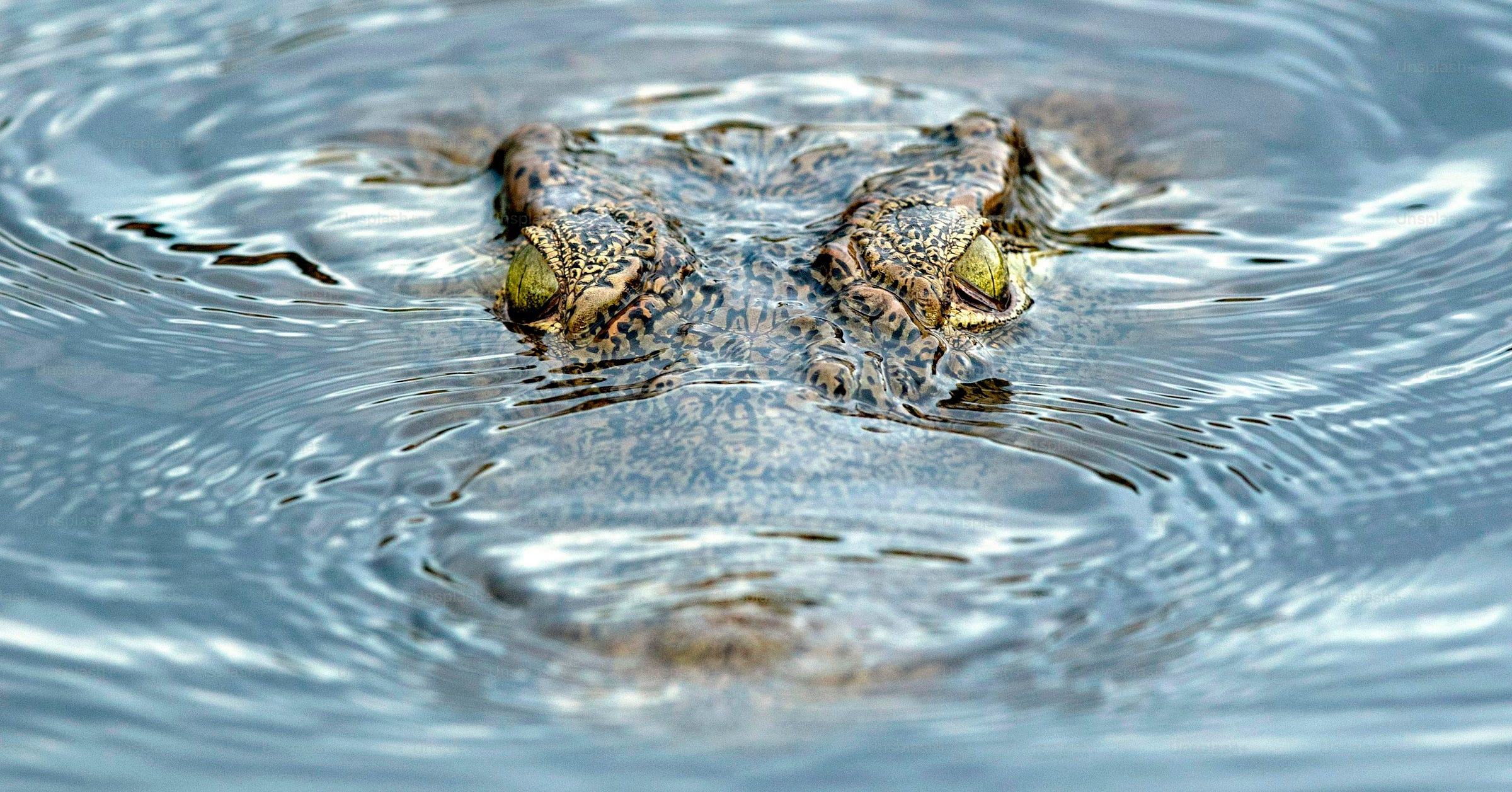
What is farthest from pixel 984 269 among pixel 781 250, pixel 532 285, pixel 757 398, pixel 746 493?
pixel 746 493

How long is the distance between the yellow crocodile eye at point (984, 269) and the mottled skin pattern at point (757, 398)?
0.04 meters

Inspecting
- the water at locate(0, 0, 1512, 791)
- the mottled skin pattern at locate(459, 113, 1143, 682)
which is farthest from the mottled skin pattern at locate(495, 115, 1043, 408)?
the water at locate(0, 0, 1512, 791)

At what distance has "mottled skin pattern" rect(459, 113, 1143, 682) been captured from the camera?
121 inches

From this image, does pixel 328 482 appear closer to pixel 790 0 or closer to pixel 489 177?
pixel 489 177

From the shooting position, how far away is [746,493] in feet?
11.2

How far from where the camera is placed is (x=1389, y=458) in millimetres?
3861

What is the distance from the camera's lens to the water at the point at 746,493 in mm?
2912

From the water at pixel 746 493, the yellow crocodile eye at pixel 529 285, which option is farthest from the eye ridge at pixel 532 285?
the water at pixel 746 493

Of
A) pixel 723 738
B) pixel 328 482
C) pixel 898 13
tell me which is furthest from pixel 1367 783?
pixel 898 13

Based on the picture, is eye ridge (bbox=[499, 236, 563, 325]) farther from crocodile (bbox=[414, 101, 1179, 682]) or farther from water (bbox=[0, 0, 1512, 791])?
water (bbox=[0, 0, 1512, 791])

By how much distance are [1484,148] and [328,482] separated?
4742 mm

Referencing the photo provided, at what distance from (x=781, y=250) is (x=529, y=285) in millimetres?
778

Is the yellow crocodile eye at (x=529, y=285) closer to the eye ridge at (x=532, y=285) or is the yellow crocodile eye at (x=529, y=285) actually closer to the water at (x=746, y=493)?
the eye ridge at (x=532, y=285)

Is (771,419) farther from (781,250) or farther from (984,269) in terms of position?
(984,269)
